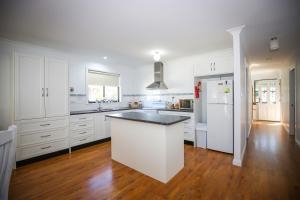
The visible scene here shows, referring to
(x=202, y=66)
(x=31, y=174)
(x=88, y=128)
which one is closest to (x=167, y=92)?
(x=202, y=66)

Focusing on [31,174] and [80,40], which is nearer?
[31,174]

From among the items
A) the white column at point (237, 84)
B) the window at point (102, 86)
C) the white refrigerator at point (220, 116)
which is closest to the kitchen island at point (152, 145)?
the white column at point (237, 84)

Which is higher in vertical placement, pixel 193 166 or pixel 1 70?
pixel 1 70

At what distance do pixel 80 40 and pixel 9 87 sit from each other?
152 centimetres

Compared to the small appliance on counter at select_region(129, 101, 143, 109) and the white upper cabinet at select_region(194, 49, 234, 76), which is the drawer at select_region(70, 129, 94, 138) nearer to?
the small appliance on counter at select_region(129, 101, 143, 109)

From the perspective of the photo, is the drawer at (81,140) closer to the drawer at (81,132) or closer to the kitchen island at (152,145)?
the drawer at (81,132)

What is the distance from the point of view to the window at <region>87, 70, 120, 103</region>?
4465 mm

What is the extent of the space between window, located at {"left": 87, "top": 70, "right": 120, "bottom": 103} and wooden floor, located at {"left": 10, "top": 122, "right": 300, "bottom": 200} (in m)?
1.94

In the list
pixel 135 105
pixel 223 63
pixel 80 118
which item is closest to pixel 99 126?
pixel 80 118

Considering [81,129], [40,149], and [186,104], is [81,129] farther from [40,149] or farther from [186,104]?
[186,104]

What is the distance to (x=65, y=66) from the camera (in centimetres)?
332

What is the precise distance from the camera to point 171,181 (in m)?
2.18

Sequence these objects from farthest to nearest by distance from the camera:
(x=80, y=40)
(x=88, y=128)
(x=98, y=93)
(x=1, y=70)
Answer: (x=98, y=93), (x=88, y=128), (x=80, y=40), (x=1, y=70)

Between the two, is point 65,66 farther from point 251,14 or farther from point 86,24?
point 251,14
